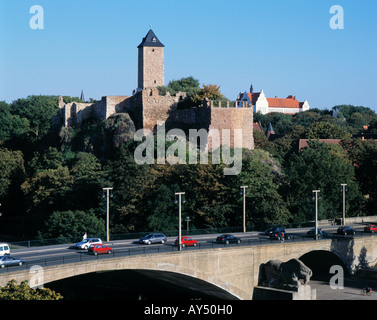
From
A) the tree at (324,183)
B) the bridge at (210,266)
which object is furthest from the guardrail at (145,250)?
the tree at (324,183)

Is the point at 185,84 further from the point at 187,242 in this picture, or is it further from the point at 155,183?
the point at 187,242

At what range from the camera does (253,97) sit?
6777 inches

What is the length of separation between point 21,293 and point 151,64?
61297 millimetres

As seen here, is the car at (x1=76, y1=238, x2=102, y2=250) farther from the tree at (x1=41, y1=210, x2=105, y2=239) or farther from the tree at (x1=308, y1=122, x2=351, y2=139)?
the tree at (x1=308, y1=122, x2=351, y2=139)

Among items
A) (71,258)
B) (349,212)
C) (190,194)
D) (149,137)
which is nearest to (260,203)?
(190,194)

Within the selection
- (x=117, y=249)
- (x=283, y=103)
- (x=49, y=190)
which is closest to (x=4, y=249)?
(x=117, y=249)

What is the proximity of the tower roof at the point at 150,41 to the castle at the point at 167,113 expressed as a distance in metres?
8.43

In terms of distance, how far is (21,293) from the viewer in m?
28.8

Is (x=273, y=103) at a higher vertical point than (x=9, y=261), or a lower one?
higher

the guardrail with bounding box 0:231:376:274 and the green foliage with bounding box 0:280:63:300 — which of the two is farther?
the guardrail with bounding box 0:231:376:274

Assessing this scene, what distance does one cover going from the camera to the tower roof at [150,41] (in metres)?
87.6

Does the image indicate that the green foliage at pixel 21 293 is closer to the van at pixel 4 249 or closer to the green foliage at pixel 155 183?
the van at pixel 4 249

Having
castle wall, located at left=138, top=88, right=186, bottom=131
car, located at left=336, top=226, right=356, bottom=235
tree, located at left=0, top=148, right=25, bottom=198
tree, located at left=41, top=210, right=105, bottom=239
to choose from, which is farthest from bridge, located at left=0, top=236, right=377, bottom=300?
tree, located at left=0, top=148, right=25, bottom=198

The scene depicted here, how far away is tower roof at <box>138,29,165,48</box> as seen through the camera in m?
87.6
